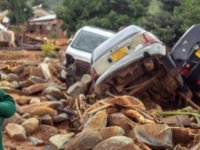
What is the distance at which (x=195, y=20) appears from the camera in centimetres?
2169

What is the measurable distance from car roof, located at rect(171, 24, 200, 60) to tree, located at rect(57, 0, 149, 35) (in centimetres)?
2025

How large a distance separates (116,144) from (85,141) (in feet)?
1.99

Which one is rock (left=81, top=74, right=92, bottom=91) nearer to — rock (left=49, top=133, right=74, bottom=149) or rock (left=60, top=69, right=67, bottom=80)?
rock (left=60, top=69, right=67, bottom=80)

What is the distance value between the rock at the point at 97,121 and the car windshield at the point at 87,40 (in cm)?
552

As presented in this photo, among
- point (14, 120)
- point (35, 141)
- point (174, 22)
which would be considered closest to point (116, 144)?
point (35, 141)

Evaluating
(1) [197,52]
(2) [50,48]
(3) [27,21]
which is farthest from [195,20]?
(3) [27,21]

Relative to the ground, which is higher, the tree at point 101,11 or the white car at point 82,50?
the white car at point 82,50

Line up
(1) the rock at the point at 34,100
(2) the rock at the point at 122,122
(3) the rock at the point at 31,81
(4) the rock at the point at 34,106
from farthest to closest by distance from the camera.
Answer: (3) the rock at the point at 31,81 < (1) the rock at the point at 34,100 < (4) the rock at the point at 34,106 < (2) the rock at the point at 122,122

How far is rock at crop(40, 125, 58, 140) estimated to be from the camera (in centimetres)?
846


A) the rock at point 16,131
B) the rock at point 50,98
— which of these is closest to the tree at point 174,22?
the rock at point 50,98

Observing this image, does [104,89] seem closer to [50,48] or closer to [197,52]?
[197,52]

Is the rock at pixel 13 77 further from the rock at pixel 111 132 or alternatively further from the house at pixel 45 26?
the house at pixel 45 26

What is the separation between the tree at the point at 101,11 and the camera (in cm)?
3094

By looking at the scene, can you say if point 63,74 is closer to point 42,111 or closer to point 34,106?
point 34,106
